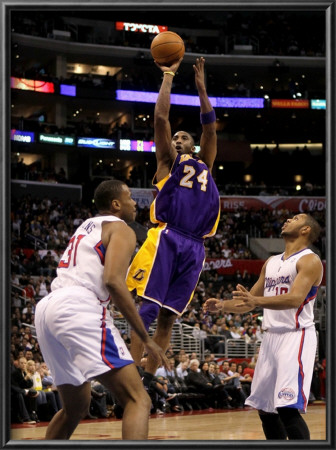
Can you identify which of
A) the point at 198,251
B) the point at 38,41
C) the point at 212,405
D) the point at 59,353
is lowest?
the point at 212,405

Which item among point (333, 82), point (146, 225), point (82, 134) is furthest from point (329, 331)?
point (82, 134)

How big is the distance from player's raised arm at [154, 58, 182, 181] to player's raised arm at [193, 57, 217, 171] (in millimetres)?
221

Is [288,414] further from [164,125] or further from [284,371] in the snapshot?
[164,125]

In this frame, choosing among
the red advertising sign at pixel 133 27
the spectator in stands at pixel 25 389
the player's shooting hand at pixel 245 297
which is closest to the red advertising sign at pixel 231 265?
the spectator in stands at pixel 25 389

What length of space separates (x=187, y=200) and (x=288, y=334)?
1.56 metres

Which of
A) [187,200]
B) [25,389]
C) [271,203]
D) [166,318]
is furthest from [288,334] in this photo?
[271,203]

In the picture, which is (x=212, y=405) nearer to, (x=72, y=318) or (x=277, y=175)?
(x=72, y=318)

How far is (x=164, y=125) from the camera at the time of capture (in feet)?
22.4

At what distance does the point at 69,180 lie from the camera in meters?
39.7

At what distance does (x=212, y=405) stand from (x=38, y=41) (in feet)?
83.1

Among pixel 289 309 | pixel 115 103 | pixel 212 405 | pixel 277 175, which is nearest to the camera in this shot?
pixel 289 309

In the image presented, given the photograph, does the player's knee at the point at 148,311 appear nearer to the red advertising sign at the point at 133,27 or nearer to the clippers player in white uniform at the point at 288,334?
the clippers player in white uniform at the point at 288,334

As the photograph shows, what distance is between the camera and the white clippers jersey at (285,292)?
6836 millimetres

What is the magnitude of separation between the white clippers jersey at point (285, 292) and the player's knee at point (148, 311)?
1.01m
